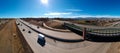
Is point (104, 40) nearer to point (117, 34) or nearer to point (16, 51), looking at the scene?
point (117, 34)

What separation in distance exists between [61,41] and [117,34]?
523 inches

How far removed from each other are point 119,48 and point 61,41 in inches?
495

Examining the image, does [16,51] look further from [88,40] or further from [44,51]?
[88,40]

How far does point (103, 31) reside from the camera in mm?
31719

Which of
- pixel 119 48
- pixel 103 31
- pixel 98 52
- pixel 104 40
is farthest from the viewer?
pixel 103 31

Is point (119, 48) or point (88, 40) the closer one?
point (119, 48)

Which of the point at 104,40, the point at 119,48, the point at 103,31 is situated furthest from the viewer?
the point at 103,31

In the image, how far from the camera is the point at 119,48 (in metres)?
23.3

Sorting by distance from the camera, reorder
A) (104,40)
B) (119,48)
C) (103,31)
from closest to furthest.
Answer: (119,48), (104,40), (103,31)

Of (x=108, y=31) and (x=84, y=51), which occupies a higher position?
(x=108, y=31)

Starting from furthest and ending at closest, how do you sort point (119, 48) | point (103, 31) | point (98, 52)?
point (103, 31)
point (119, 48)
point (98, 52)

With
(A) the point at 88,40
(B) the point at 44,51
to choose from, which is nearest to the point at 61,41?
(A) the point at 88,40

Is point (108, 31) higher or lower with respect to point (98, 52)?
higher

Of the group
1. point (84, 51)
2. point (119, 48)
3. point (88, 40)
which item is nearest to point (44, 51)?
point (84, 51)
